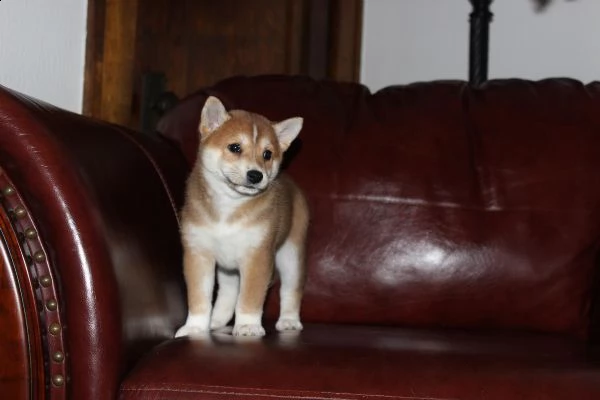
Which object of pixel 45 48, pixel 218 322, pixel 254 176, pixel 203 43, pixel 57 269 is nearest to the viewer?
pixel 57 269

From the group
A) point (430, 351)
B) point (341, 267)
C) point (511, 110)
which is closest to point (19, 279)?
point (430, 351)

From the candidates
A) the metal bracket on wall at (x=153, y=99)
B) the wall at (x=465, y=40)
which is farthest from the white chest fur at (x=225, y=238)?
the wall at (x=465, y=40)

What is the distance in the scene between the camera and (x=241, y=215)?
1.81 meters

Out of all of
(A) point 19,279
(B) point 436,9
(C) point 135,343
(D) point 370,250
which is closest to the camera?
(A) point 19,279

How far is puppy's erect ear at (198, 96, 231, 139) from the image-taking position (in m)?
1.81

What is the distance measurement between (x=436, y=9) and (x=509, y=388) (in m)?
2.11

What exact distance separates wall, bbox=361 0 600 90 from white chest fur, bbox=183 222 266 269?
1.51 meters

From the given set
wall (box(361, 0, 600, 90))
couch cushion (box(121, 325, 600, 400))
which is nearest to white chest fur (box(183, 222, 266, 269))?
couch cushion (box(121, 325, 600, 400))

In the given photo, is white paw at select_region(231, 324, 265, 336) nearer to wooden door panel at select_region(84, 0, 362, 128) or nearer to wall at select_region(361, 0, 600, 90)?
wooden door panel at select_region(84, 0, 362, 128)

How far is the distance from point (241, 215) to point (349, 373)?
60cm

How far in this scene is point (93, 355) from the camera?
1.24m

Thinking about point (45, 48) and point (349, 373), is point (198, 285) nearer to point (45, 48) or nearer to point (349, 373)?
point (349, 373)

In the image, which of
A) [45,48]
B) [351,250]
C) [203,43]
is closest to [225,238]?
[351,250]

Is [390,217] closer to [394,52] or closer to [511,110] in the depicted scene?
[511,110]
